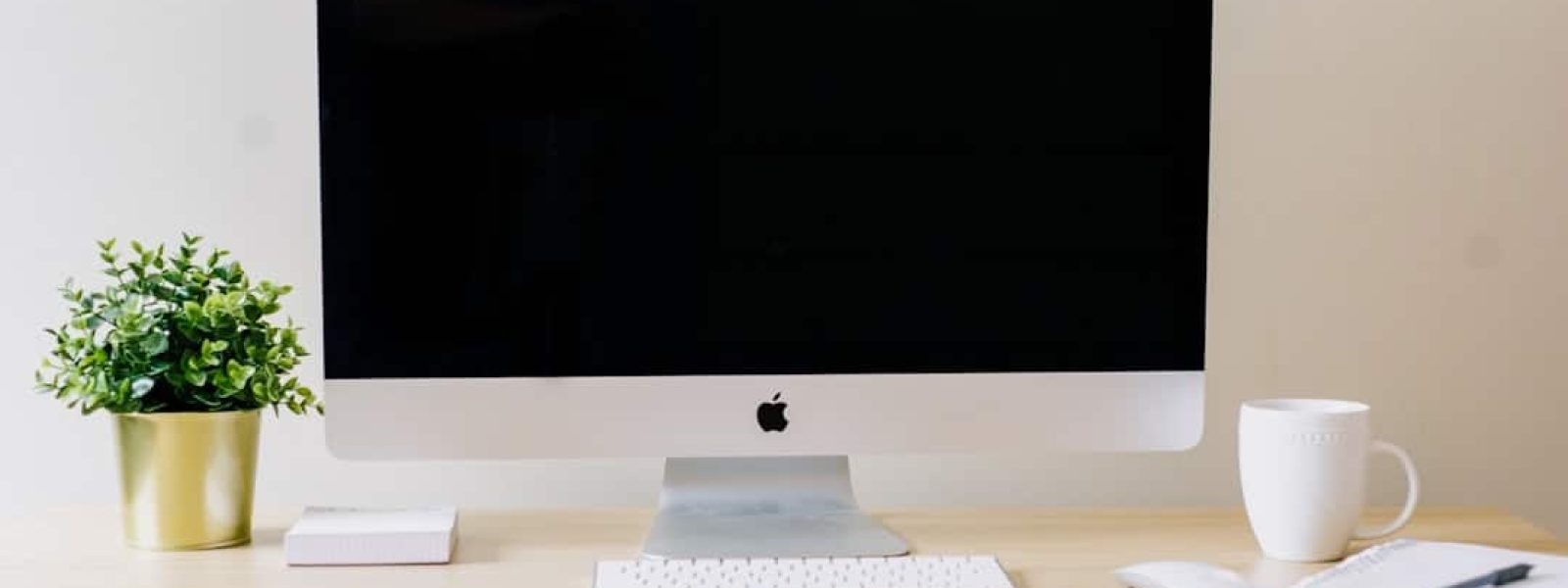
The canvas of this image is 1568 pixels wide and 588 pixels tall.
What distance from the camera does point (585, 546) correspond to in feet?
4.10

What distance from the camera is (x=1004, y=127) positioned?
123 centimetres

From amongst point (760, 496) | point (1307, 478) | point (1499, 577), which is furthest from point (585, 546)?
point (1499, 577)

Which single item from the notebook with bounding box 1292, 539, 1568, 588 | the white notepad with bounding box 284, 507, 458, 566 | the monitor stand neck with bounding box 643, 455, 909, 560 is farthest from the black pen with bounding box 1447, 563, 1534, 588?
the white notepad with bounding box 284, 507, 458, 566

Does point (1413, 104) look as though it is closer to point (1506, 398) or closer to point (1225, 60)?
Result: point (1225, 60)

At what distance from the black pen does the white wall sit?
0.47 m

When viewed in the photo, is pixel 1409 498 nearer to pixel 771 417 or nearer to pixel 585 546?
pixel 771 417

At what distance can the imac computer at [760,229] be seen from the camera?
1198 millimetres

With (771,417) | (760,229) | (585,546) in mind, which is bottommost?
(585,546)

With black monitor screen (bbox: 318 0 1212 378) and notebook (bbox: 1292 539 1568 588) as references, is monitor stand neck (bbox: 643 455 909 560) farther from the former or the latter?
notebook (bbox: 1292 539 1568 588)

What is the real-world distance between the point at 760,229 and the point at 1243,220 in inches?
22.3

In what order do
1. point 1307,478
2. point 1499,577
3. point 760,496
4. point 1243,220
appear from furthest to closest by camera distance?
point 1243,220, point 760,496, point 1307,478, point 1499,577

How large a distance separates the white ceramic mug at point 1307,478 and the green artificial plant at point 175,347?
76 cm

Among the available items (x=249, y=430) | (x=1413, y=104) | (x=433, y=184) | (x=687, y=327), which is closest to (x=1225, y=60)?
(x=1413, y=104)

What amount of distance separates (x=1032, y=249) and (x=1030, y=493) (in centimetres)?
40
